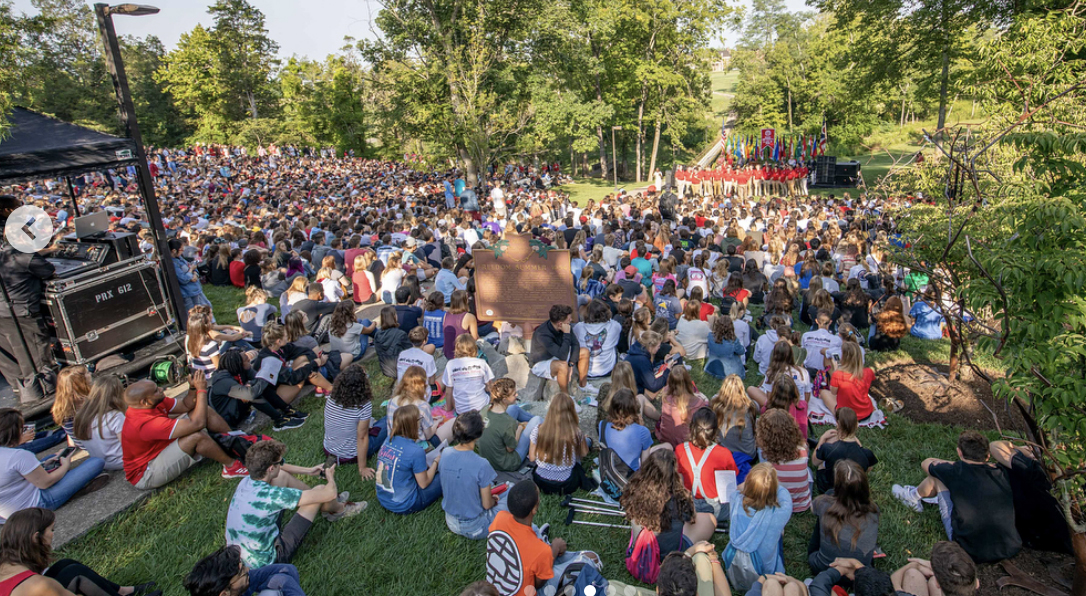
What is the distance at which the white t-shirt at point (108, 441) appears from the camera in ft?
19.4

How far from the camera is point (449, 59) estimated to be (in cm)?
2609

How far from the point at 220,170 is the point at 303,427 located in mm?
32113

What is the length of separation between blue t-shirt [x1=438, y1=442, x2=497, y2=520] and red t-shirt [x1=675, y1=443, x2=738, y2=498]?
1.63 m

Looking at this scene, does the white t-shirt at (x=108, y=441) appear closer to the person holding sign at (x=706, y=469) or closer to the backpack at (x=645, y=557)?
the backpack at (x=645, y=557)

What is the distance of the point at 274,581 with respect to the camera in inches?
151

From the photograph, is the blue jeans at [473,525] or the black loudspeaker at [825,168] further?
the black loudspeaker at [825,168]

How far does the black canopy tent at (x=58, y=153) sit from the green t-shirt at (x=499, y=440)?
590 cm

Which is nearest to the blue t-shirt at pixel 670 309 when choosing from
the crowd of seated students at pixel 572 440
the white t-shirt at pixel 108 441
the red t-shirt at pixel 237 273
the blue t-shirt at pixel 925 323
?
the crowd of seated students at pixel 572 440

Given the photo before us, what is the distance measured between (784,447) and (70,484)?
6760 mm

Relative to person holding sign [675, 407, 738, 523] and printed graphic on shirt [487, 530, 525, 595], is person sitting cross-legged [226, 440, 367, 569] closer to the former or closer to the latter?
printed graphic on shirt [487, 530, 525, 595]

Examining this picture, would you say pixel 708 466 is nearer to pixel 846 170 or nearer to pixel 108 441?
pixel 108 441

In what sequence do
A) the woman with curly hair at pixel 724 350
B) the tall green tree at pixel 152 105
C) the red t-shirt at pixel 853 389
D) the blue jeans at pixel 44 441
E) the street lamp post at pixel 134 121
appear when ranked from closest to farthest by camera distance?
the red t-shirt at pixel 853 389 < the blue jeans at pixel 44 441 < the woman with curly hair at pixel 724 350 < the street lamp post at pixel 134 121 < the tall green tree at pixel 152 105

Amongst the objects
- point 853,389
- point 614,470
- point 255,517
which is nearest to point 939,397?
point 853,389

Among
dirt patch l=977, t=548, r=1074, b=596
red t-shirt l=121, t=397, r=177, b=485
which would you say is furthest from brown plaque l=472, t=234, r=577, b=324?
dirt patch l=977, t=548, r=1074, b=596
